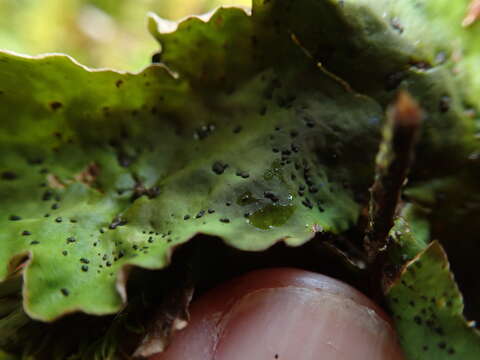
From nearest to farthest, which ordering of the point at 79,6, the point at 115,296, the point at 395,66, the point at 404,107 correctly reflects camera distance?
the point at 404,107 < the point at 115,296 < the point at 395,66 < the point at 79,6

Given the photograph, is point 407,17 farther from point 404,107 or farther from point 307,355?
point 307,355

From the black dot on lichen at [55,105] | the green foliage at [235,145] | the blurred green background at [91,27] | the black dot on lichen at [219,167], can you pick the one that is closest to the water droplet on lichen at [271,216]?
the green foliage at [235,145]

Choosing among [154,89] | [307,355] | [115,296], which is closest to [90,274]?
[115,296]

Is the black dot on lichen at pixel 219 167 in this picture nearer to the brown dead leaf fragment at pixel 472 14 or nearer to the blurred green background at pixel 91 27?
the brown dead leaf fragment at pixel 472 14

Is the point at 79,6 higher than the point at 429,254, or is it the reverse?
the point at 79,6

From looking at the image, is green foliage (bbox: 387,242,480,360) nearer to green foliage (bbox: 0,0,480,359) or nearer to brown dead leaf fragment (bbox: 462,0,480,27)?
green foliage (bbox: 0,0,480,359)

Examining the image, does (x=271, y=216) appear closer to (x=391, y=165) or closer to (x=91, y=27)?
(x=391, y=165)
